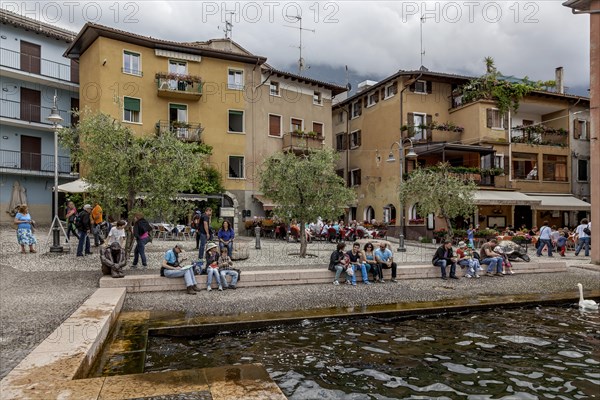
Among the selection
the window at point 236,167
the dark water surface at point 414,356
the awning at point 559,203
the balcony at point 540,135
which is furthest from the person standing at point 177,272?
the balcony at point 540,135

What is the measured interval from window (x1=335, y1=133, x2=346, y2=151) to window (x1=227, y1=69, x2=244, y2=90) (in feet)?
39.8

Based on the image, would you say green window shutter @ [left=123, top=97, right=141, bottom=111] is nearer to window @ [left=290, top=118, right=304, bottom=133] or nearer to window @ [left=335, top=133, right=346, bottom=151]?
window @ [left=290, top=118, right=304, bottom=133]

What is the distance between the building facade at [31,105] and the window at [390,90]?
22726mm

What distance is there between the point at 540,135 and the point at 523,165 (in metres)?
2.99

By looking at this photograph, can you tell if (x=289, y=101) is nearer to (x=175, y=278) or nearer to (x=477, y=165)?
(x=477, y=165)

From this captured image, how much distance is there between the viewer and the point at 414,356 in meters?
7.37

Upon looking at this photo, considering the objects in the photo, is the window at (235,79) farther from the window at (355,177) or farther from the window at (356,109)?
the window at (355,177)

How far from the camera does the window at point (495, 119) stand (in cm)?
3266

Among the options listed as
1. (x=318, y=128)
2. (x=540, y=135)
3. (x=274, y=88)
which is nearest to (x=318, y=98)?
(x=318, y=128)

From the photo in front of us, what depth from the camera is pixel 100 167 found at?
537 inches

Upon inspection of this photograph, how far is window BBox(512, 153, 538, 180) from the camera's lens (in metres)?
34.2

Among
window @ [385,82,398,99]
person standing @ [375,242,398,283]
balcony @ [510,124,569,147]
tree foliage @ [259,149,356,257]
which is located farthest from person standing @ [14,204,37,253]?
balcony @ [510,124,569,147]

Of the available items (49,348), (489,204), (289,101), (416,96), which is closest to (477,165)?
(489,204)

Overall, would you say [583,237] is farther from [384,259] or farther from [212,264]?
[212,264]
